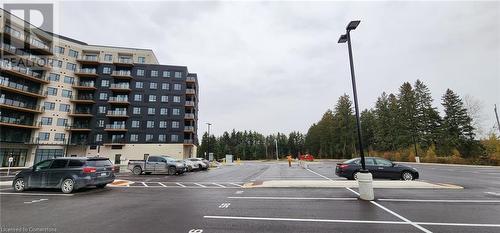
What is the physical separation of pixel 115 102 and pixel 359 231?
59.2 metres

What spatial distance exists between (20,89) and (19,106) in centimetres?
306

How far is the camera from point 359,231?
18.0 feet

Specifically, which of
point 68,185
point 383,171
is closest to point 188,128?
point 68,185

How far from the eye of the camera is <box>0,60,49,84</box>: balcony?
43062 millimetres

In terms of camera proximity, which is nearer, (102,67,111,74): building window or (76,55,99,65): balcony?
(76,55,99,65): balcony

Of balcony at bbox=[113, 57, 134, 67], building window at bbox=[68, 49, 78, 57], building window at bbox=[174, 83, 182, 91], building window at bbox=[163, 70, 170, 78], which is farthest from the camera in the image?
building window at bbox=[174, 83, 182, 91]

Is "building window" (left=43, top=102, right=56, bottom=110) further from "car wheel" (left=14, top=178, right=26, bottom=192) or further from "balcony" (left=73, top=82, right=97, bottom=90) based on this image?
"car wheel" (left=14, top=178, right=26, bottom=192)

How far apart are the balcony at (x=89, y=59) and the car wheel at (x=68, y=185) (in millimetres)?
53731

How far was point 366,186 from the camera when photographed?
9.08 meters

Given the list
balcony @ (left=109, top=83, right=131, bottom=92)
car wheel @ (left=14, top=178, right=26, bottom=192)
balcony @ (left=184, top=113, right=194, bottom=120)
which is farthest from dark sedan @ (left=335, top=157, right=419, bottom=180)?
balcony @ (left=109, top=83, right=131, bottom=92)

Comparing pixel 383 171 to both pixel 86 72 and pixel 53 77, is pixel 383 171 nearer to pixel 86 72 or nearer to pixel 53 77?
pixel 86 72

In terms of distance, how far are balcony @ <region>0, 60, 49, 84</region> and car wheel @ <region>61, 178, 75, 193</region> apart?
4636 cm

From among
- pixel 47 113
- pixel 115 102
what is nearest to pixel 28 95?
pixel 47 113

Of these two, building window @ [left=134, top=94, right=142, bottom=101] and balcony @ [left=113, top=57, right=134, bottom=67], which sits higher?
balcony @ [left=113, top=57, right=134, bottom=67]
